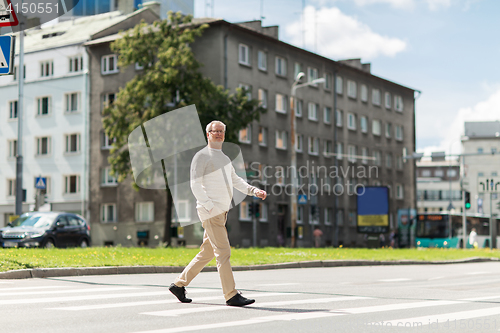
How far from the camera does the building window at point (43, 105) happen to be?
5300cm

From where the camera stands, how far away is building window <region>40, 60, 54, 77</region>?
176 ft

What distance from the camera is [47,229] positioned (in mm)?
24844

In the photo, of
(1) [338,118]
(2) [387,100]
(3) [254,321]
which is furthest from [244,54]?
(3) [254,321]

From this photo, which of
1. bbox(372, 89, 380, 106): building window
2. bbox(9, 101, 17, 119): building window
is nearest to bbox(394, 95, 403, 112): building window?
bbox(372, 89, 380, 106): building window

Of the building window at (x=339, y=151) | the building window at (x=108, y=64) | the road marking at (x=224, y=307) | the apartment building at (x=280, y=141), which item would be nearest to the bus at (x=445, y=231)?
the apartment building at (x=280, y=141)

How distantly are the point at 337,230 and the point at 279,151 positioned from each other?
387 inches

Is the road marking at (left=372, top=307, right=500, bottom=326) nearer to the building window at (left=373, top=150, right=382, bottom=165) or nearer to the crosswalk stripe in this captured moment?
the crosswalk stripe

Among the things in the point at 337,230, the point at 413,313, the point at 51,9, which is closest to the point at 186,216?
the point at 337,230

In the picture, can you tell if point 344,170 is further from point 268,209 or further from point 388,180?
point 268,209

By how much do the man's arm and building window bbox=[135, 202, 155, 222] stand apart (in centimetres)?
3867

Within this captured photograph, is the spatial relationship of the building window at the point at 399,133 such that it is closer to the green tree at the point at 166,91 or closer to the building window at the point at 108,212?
the building window at the point at 108,212

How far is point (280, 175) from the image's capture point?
1967 inches

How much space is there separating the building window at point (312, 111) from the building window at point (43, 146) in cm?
1920

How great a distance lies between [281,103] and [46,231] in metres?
29.0
